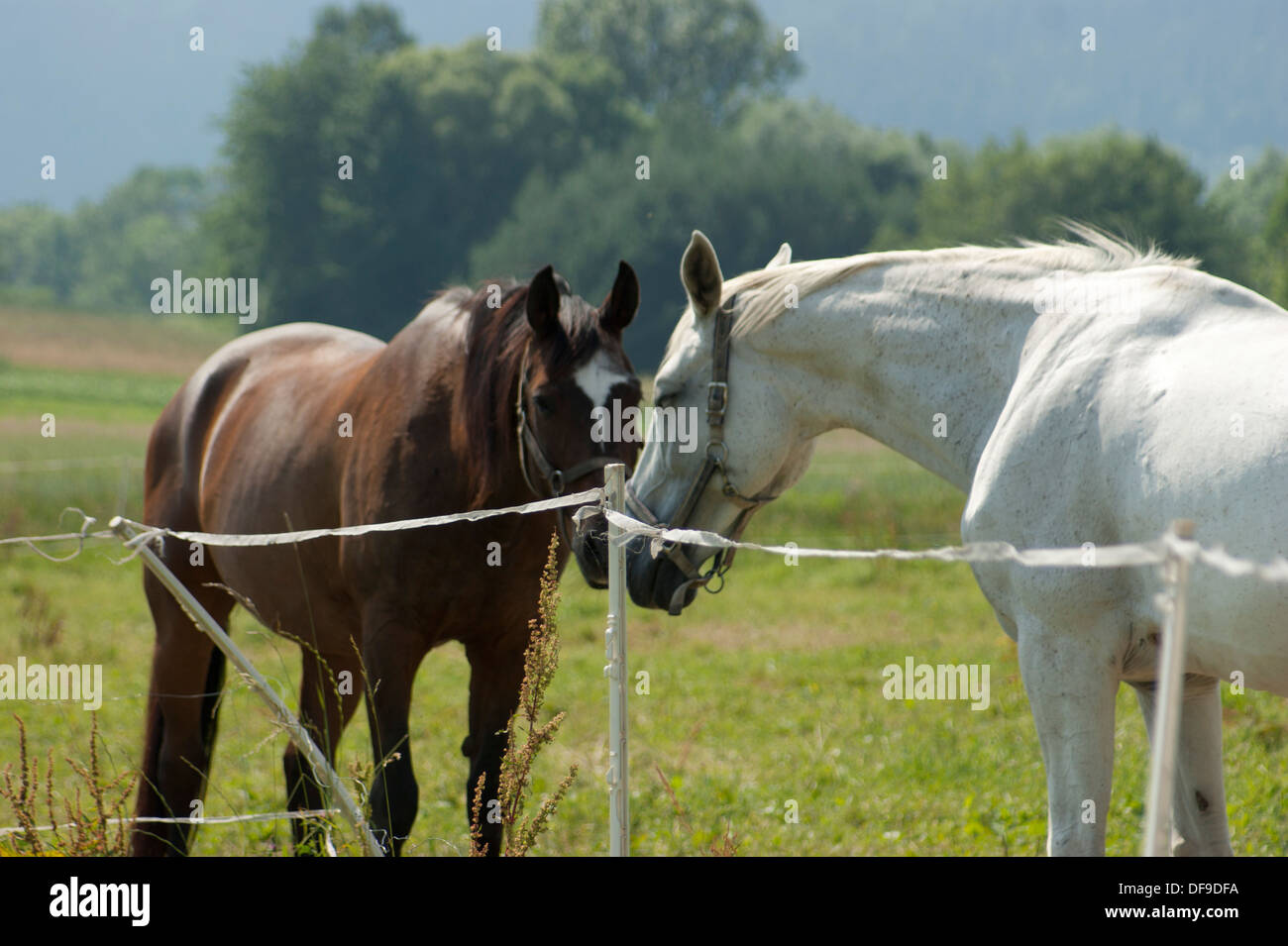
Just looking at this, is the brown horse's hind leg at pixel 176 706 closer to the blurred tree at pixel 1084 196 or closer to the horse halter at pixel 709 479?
the horse halter at pixel 709 479

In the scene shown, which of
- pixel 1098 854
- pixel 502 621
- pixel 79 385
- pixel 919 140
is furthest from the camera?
pixel 919 140

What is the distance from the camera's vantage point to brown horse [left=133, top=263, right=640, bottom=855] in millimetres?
3592

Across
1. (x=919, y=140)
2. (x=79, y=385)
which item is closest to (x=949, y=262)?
(x=79, y=385)

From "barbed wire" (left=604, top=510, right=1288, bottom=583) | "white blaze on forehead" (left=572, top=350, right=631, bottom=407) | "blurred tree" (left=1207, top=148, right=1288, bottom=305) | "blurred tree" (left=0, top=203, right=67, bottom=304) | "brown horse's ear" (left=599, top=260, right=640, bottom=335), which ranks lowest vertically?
"barbed wire" (left=604, top=510, right=1288, bottom=583)

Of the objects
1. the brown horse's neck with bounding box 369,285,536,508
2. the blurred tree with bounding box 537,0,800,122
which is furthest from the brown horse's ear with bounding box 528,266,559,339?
the blurred tree with bounding box 537,0,800,122

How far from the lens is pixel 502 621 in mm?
3818

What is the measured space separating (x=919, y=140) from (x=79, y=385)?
45367 mm

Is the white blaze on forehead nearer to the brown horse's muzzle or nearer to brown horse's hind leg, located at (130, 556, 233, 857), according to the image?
the brown horse's muzzle

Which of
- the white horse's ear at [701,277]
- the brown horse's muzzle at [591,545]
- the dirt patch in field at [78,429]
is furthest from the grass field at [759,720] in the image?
the dirt patch in field at [78,429]

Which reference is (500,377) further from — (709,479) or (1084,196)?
(1084,196)

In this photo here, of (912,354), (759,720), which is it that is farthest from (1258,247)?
(912,354)

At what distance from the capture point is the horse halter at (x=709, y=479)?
3.21 metres

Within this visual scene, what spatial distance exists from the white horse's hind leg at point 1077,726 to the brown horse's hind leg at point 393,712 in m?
1.84
